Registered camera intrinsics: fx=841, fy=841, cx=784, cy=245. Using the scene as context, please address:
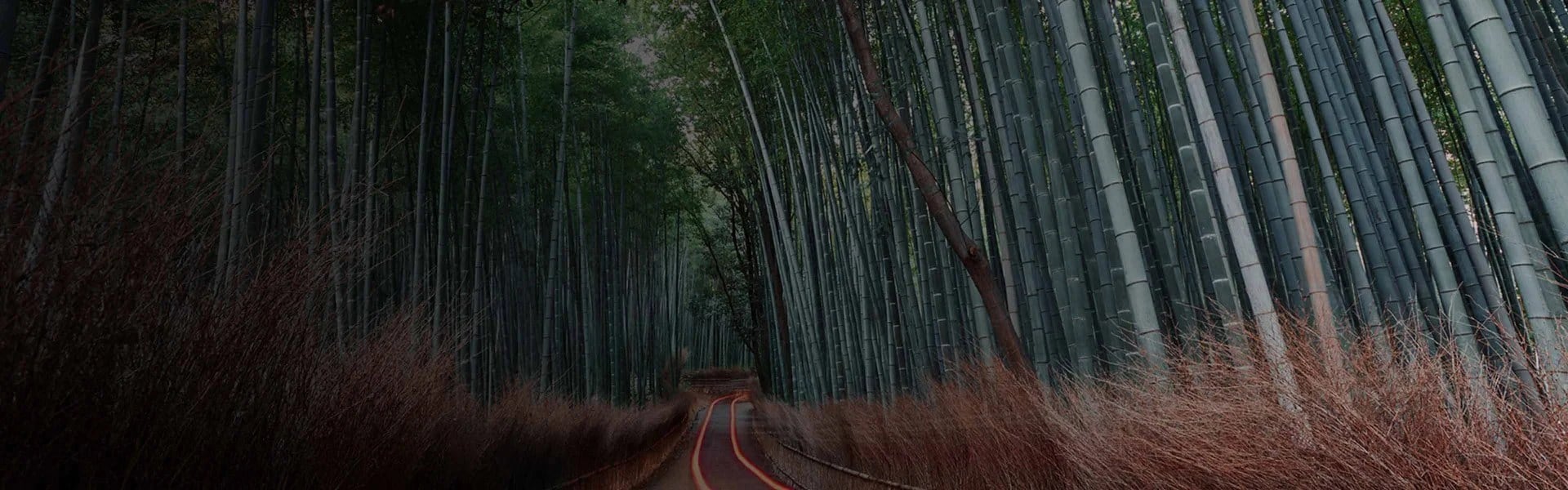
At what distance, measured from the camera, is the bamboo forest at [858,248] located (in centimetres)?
127

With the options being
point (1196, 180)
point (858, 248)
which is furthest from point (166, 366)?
point (858, 248)

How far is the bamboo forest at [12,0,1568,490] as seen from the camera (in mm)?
1274

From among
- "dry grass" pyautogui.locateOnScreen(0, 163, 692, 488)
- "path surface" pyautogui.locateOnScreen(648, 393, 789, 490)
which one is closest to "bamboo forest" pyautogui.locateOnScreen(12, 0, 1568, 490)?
"dry grass" pyautogui.locateOnScreen(0, 163, 692, 488)

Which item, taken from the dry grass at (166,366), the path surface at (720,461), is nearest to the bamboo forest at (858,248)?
the dry grass at (166,366)

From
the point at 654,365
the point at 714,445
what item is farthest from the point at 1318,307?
the point at 654,365

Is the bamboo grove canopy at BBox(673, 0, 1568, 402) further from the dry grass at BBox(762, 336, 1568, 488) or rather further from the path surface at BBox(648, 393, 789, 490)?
the path surface at BBox(648, 393, 789, 490)

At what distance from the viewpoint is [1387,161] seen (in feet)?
12.5

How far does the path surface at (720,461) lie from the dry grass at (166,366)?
486cm

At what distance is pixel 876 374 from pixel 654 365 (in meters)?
7.35

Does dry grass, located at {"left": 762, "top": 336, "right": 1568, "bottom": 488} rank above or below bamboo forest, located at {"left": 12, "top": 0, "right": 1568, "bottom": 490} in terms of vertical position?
below

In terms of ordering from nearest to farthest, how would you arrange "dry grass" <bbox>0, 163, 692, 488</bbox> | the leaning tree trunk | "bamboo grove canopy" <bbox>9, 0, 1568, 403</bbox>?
"dry grass" <bbox>0, 163, 692, 488</bbox>, "bamboo grove canopy" <bbox>9, 0, 1568, 403</bbox>, the leaning tree trunk

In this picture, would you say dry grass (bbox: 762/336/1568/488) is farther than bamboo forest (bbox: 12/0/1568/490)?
No

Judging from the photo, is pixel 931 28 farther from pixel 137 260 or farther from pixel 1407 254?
pixel 137 260

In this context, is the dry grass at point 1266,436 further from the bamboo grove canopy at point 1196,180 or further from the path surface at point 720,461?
the path surface at point 720,461
